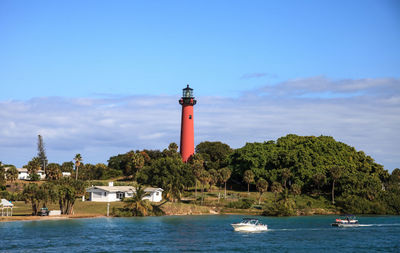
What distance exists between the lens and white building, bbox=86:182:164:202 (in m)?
110

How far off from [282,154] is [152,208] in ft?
138

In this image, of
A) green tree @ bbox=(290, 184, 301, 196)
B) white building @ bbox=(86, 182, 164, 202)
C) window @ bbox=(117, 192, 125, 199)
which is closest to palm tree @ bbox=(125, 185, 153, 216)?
white building @ bbox=(86, 182, 164, 202)

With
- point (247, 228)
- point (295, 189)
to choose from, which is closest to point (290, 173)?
point (295, 189)

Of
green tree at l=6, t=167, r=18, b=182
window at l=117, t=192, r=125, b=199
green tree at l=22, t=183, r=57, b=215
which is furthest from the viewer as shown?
green tree at l=6, t=167, r=18, b=182

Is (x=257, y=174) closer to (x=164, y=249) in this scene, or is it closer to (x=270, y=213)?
(x=270, y=213)

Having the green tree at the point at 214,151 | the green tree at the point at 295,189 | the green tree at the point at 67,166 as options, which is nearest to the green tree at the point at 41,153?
the green tree at the point at 67,166

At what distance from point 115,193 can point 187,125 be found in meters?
32.3

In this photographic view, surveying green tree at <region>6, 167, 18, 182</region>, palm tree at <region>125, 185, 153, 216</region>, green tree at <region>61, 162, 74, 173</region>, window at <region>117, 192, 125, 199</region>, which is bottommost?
palm tree at <region>125, 185, 153, 216</region>

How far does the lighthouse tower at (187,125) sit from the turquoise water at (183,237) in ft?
152

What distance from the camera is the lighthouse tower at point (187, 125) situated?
134500mm

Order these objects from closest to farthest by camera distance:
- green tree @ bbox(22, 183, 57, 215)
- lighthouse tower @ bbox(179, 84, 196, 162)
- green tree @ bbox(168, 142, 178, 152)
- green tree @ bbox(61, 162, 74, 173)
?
green tree @ bbox(22, 183, 57, 215) → lighthouse tower @ bbox(179, 84, 196, 162) → green tree @ bbox(168, 142, 178, 152) → green tree @ bbox(61, 162, 74, 173)

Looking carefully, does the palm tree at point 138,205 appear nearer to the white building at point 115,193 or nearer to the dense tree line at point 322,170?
the white building at point 115,193

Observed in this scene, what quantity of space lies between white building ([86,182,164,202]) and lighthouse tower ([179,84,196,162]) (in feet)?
78.8

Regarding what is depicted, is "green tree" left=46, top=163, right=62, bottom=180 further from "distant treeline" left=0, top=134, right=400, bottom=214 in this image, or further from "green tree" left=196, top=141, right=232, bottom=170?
"green tree" left=196, top=141, right=232, bottom=170
